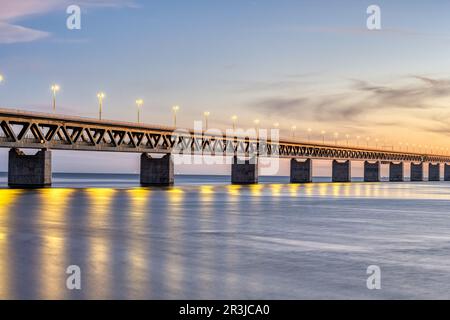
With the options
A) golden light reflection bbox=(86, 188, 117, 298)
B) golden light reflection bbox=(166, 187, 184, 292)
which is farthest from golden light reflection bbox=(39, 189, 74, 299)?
golden light reflection bbox=(166, 187, 184, 292)

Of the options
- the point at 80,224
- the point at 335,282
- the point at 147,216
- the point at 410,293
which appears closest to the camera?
the point at 410,293

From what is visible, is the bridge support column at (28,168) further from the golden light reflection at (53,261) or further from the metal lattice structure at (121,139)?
the golden light reflection at (53,261)

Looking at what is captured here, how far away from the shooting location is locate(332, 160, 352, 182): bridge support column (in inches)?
7278

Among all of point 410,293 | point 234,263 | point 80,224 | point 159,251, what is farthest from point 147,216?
point 410,293

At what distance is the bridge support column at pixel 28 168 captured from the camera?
283 feet

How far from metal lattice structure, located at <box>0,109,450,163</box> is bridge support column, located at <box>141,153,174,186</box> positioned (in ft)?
7.73

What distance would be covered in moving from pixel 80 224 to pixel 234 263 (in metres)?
14.9

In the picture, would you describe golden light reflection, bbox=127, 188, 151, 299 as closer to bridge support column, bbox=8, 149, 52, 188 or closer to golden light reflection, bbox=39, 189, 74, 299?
golden light reflection, bbox=39, 189, 74, 299

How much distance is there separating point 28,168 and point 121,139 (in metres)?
22.5

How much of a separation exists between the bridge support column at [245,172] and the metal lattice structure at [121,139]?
9.59 feet

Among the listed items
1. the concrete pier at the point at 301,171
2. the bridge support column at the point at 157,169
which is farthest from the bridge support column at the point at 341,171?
the bridge support column at the point at 157,169

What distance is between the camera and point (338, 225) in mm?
29672

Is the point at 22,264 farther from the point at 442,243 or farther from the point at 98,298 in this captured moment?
the point at 442,243
